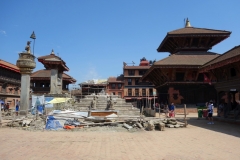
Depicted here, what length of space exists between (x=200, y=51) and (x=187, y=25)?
18.8ft

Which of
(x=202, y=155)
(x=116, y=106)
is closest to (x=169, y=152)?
(x=202, y=155)

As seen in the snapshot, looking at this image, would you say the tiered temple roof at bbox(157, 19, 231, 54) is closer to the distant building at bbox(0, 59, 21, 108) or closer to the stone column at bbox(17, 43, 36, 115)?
the stone column at bbox(17, 43, 36, 115)

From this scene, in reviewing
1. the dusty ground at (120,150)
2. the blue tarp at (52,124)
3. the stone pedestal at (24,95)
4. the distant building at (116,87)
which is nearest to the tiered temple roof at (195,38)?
the stone pedestal at (24,95)

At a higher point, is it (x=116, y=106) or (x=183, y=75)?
(x=183, y=75)

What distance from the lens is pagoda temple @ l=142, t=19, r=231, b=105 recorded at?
84.4 ft

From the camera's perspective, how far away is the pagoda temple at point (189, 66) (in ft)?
84.4

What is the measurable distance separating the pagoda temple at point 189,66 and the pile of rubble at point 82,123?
37.3ft

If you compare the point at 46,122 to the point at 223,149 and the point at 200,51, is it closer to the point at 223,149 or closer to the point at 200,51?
the point at 223,149

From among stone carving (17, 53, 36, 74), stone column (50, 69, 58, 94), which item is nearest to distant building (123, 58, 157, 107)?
stone column (50, 69, 58, 94)

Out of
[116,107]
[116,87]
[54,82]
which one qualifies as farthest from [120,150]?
[116,87]

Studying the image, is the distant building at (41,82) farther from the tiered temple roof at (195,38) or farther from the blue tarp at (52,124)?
the blue tarp at (52,124)

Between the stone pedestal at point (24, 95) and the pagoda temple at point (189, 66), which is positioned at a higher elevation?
the pagoda temple at point (189, 66)

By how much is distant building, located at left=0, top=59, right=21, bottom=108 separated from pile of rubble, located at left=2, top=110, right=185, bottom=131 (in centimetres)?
2656

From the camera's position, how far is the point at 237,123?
15086 mm
